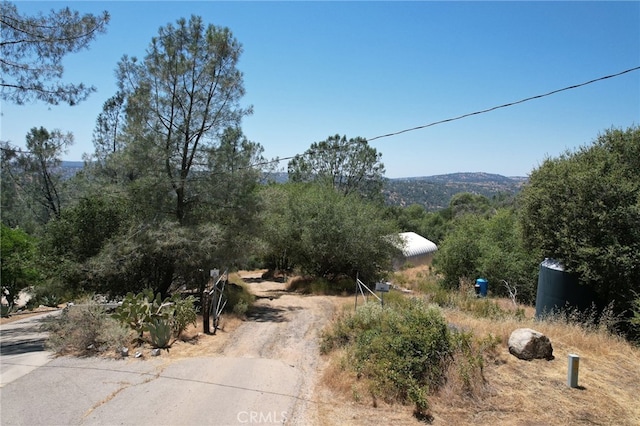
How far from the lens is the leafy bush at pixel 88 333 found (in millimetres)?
8543

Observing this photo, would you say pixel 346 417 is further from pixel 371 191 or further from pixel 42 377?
pixel 371 191

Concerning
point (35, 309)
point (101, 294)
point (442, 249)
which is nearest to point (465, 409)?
point (101, 294)

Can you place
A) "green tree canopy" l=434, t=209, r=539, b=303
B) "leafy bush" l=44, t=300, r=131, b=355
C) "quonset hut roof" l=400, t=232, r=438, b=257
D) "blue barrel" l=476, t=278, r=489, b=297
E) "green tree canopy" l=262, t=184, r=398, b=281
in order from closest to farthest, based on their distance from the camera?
"leafy bush" l=44, t=300, r=131, b=355
"blue barrel" l=476, t=278, r=489, b=297
"green tree canopy" l=434, t=209, r=539, b=303
"green tree canopy" l=262, t=184, r=398, b=281
"quonset hut roof" l=400, t=232, r=438, b=257

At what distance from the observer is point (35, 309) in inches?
781

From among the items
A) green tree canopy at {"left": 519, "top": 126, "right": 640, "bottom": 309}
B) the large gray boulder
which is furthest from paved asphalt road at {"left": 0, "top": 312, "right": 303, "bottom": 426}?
green tree canopy at {"left": 519, "top": 126, "right": 640, "bottom": 309}

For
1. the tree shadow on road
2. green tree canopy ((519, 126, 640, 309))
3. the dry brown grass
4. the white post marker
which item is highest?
green tree canopy ((519, 126, 640, 309))

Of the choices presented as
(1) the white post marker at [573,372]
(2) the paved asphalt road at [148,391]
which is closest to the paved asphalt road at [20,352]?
(2) the paved asphalt road at [148,391]

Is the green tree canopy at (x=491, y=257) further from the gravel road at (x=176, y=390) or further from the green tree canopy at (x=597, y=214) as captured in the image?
the gravel road at (x=176, y=390)

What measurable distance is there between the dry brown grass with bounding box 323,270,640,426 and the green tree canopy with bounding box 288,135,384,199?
34.5m

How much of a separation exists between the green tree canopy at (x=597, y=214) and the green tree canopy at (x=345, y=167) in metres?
29.4

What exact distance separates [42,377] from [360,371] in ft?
17.5

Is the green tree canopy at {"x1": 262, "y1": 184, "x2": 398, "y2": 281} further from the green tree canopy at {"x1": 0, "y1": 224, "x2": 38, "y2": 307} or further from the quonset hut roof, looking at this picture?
the quonset hut roof

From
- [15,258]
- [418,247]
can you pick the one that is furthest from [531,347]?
[418,247]

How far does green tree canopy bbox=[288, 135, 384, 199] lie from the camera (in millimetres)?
42828
